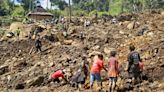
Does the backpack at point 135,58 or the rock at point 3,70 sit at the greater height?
the backpack at point 135,58

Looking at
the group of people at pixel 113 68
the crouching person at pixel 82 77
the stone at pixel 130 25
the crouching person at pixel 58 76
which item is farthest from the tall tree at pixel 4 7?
the group of people at pixel 113 68

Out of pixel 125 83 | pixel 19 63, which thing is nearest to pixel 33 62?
pixel 19 63

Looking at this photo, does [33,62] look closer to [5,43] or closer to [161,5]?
[5,43]

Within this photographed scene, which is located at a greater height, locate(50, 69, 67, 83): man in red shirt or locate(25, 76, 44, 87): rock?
locate(50, 69, 67, 83): man in red shirt

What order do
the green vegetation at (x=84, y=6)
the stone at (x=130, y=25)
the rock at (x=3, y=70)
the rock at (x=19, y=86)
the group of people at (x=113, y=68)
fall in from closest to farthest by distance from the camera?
the group of people at (x=113, y=68), the rock at (x=19, y=86), the rock at (x=3, y=70), the stone at (x=130, y=25), the green vegetation at (x=84, y=6)

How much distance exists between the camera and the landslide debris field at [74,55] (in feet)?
58.6

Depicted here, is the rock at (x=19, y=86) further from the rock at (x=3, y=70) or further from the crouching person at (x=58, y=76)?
the rock at (x=3, y=70)

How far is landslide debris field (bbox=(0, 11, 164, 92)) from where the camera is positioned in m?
17.9

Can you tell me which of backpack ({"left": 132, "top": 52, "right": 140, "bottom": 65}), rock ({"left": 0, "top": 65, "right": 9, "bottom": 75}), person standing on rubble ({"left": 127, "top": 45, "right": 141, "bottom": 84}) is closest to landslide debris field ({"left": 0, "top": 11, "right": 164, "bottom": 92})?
rock ({"left": 0, "top": 65, "right": 9, "bottom": 75})

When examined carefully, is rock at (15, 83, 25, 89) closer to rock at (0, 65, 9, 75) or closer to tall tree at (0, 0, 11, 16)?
rock at (0, 65, 9, 75)

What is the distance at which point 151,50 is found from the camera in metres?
22.1

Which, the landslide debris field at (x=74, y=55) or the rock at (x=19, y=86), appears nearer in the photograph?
the landslide debris field at (x=74, y=55)

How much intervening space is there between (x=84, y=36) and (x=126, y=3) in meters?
58.9

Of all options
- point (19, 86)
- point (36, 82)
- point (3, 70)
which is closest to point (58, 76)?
point (36, 82)
